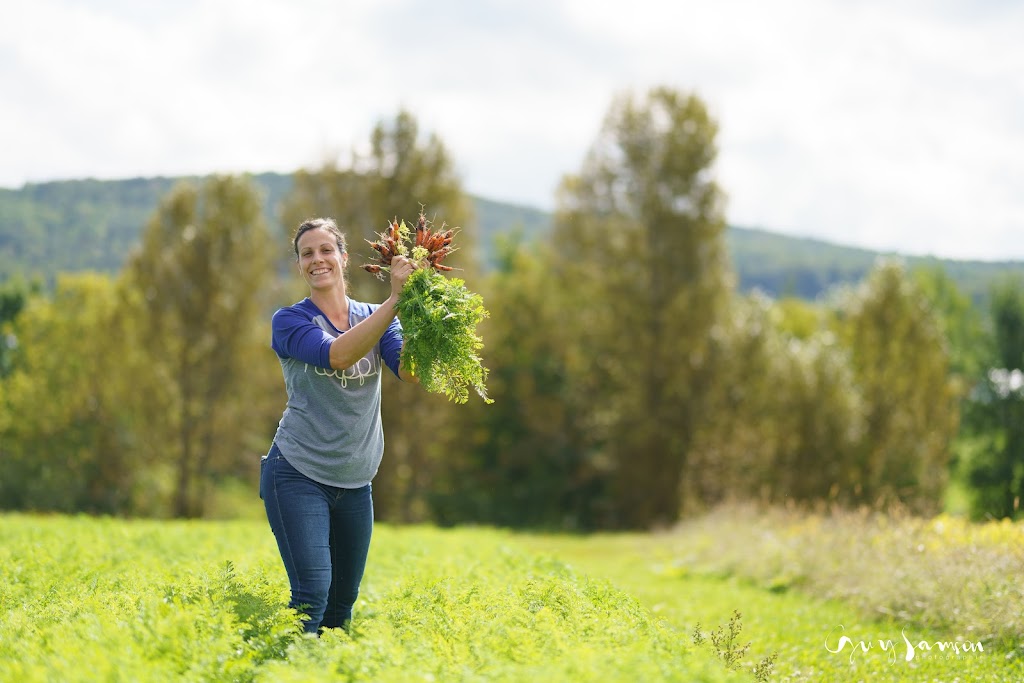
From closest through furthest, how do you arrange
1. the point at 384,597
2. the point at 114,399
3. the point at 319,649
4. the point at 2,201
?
the point at 319,649
the point at 384,597
the point at 114,399
the point at 2,201

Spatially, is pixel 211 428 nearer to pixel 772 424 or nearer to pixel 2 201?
pixel 772 424

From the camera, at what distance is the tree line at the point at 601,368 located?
33.7m

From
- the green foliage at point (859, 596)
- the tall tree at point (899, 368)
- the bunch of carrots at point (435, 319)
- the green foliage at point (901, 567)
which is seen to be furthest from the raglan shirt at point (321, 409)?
the tall tree at point (899, 368)

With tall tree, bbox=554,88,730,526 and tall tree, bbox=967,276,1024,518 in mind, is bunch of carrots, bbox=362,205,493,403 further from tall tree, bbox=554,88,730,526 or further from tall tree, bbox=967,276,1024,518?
tall tree, bbox=967,276,1024,518

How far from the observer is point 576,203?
122 ft

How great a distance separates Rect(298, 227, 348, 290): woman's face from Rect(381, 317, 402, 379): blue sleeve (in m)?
0.47

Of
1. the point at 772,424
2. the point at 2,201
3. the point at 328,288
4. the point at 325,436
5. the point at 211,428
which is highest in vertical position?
the point at 2,201

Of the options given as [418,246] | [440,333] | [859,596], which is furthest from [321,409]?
[859,596]

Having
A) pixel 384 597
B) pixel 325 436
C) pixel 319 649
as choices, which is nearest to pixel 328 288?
pixel 325 436

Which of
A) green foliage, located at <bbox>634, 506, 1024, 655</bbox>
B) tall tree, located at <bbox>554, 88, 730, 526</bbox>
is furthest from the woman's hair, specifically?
tall tree, located at <bbox>554, 88, 730, 526</bbox>

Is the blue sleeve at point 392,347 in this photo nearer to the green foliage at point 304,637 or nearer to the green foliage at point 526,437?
the green foliage at point 304,637

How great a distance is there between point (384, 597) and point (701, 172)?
96.8 feet

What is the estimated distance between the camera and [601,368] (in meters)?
36.8

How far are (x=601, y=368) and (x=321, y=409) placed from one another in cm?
3124
